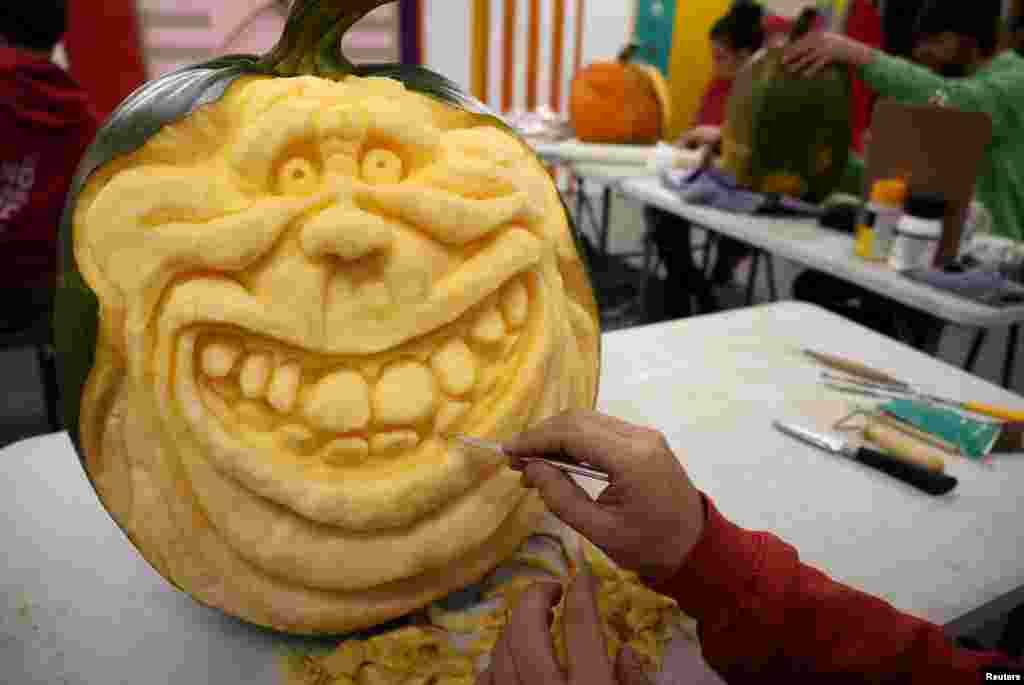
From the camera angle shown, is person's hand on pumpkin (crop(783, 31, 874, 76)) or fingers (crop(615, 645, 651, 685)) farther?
person's hand on pumpkin (crop(783, 31, 874, 76))

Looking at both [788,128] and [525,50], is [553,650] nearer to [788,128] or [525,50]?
[788,128]

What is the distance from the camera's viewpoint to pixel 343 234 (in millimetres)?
728

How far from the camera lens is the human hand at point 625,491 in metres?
0.74

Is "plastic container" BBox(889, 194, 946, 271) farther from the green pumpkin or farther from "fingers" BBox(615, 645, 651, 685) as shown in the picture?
"fingers" BBox(615, 645, 651, 685)

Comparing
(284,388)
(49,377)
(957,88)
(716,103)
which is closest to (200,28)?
(49,377)

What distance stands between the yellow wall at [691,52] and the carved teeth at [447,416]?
5.26 metres

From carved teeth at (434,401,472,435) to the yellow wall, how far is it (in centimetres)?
526

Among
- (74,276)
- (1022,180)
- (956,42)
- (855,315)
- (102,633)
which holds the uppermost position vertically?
(956,42)

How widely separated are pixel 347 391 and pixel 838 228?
2.00 m

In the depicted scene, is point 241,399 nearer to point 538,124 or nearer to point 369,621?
point 369,621

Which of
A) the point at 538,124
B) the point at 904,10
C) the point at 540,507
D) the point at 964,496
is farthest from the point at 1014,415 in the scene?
the point at 904,10

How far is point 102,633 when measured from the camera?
2.85ft

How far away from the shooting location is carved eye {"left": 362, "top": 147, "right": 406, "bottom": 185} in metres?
0.80

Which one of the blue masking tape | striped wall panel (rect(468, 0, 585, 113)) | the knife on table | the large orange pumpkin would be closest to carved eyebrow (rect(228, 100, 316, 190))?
the knife on table
